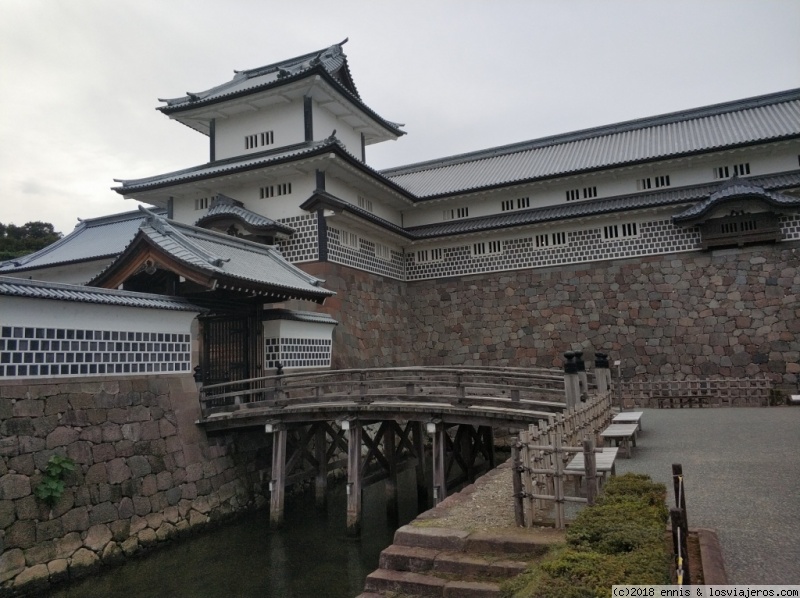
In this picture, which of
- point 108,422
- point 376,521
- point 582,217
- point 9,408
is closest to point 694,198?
point 582,217

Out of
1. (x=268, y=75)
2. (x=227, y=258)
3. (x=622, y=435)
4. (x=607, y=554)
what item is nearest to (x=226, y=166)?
(x=268, y=75)

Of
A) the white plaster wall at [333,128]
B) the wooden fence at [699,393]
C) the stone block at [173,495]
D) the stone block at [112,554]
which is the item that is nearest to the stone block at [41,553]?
the stone block at [112,554]

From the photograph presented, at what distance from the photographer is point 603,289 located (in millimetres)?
21391

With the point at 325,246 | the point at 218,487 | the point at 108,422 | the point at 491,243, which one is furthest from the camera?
the point at 491,243

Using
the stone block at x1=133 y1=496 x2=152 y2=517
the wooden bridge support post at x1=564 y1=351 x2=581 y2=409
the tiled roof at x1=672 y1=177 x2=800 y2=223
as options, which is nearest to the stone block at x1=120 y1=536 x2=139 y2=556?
the stone block at x1=133 y1=496 x2=152 y2=517

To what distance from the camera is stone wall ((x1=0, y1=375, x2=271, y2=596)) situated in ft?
30.1

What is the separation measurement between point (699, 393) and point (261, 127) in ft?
61.1

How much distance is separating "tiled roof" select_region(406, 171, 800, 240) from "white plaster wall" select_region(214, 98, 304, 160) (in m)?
6.33

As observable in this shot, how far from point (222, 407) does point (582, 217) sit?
48.3ft

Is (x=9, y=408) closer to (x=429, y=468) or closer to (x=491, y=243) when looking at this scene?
(x=429, y=468)

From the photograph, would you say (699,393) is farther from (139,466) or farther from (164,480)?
(139,466)

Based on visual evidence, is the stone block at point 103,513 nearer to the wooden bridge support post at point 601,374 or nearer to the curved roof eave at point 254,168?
the wooden bridge support post at point 601,374

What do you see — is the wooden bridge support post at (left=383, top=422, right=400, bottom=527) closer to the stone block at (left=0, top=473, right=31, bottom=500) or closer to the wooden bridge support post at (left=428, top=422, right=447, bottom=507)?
the wooden bridge support post at (left=428, top=422, right=447, bottom=507)

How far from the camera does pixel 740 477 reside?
26.2ft
